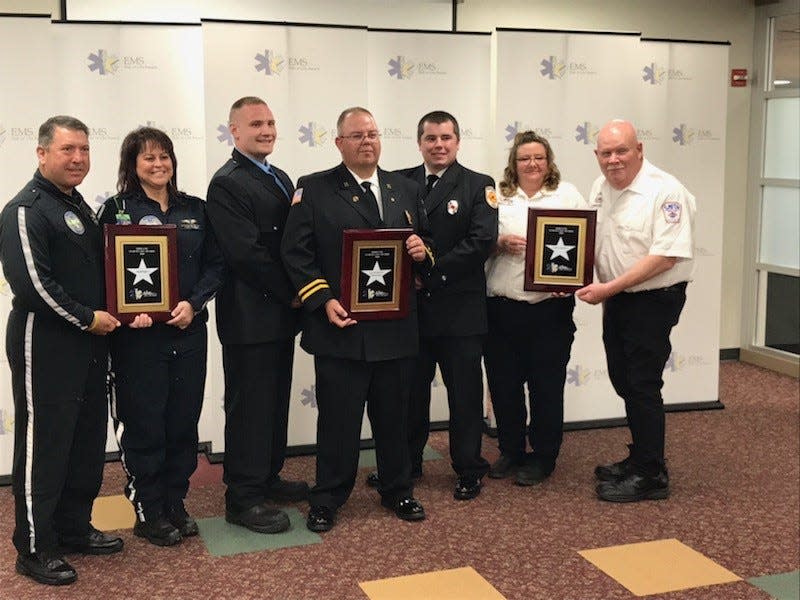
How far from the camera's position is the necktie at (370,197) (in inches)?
153

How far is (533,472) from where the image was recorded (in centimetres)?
450

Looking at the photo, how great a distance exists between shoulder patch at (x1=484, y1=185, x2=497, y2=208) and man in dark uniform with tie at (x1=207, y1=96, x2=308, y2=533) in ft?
2.70

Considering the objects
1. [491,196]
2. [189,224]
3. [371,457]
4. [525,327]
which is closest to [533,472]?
[525,327]

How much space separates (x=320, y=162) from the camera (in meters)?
4.96

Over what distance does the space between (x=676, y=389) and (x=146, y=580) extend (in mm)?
3545

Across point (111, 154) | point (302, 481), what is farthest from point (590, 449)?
point (111, 154)

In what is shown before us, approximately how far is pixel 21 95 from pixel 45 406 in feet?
6.03

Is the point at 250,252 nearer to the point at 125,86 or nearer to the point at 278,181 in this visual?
the point at 278,181

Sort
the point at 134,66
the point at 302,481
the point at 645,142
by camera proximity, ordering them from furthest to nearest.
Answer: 1. the point at 645,142
2. the point at 134,66
3. the point at 302,481

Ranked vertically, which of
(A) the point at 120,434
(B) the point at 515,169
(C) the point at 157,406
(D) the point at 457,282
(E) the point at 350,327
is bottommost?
(A) the point at 120,434

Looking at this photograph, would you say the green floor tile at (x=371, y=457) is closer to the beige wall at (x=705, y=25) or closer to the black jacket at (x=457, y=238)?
the black jacket at (x=457, y=238)

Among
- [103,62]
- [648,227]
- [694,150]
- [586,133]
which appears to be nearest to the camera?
[648,227]

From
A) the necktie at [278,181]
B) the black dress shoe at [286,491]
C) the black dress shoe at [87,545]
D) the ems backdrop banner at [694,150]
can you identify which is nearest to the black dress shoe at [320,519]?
the black dress shoe at [286,491]

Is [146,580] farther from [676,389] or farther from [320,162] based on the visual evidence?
[676,389]
